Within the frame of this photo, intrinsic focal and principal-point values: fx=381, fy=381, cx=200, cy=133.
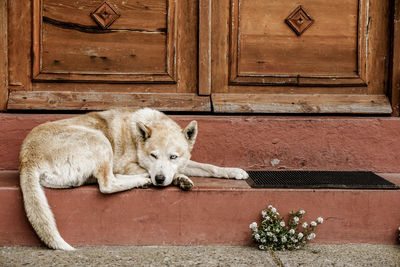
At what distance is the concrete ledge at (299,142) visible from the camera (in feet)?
14.1

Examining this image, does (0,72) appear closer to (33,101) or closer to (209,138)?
(33,101)

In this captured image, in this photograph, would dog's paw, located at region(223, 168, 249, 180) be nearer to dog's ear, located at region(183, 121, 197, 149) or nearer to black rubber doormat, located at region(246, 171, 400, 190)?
black rubber doormat, located at region(246, 171, 400, 190)

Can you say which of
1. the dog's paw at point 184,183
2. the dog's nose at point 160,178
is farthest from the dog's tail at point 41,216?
the dog's paw at point 184,183

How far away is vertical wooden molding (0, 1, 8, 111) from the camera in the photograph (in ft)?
14.0

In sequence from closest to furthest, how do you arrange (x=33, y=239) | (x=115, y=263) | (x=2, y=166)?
1. (x=115, y=263)
2. (x=33, y=239)
3. (x=2, y=166)

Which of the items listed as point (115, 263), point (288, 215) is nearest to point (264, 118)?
point (288, 215)

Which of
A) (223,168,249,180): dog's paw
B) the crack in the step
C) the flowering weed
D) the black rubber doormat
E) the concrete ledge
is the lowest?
the crack in the step

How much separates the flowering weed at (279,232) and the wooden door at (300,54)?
1.56 m

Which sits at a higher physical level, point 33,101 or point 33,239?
point 33,101

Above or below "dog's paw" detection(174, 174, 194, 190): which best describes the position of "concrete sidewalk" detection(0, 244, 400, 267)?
below

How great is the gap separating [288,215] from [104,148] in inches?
70.5

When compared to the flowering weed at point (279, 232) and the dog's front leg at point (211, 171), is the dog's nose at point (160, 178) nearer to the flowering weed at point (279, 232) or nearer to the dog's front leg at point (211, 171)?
the dog's front leg at point (211, 171)

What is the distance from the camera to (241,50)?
460cm

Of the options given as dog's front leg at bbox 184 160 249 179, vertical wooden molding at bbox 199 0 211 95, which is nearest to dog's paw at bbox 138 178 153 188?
dog's front leg at bbox 184 160 249 179
